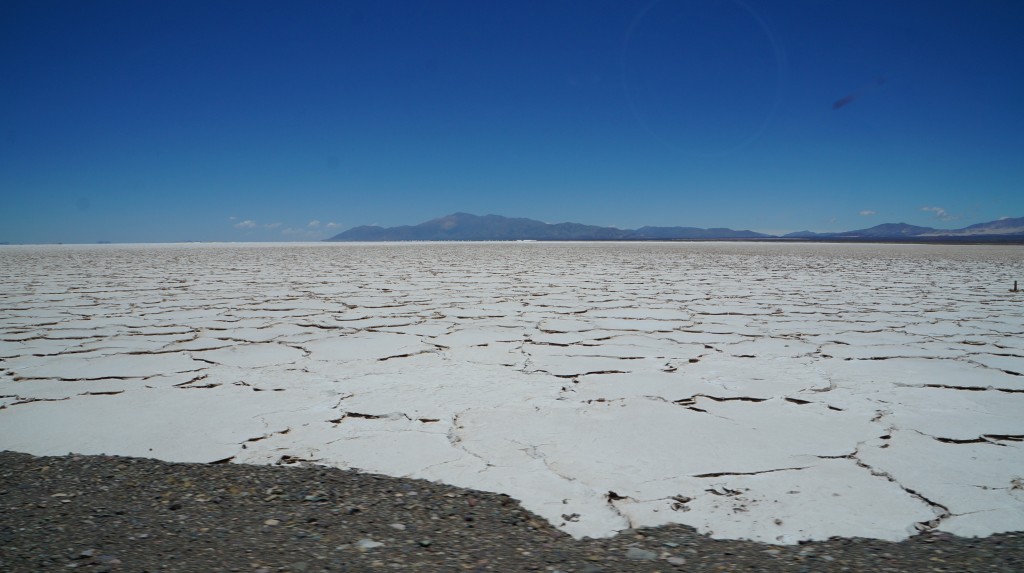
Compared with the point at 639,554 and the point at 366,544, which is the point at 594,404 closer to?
the point at 639,554

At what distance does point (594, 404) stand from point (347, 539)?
101 cm

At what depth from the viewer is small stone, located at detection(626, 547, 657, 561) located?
39.9 inches

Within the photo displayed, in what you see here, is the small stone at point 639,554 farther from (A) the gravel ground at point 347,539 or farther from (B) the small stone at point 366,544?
(B) the small stone at point 366,544

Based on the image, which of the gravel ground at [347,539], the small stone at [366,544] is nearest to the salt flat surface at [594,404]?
the gravel ground at [347,539]

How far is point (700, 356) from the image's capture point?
2600mm

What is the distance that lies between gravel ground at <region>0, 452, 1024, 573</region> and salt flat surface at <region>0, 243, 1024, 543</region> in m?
0.06

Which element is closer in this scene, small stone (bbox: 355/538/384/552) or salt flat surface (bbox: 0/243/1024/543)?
small stone (bbox: 355/538/384/552)

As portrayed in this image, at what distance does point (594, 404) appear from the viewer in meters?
1.91

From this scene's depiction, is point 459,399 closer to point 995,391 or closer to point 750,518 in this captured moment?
point 750,518

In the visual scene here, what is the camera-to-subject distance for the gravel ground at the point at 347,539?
99 cm

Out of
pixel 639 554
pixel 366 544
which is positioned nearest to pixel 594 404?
pixel 639 554

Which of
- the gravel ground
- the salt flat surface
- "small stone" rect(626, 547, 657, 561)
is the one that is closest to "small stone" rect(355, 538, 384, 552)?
the gravel ground

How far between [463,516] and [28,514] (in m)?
0.80

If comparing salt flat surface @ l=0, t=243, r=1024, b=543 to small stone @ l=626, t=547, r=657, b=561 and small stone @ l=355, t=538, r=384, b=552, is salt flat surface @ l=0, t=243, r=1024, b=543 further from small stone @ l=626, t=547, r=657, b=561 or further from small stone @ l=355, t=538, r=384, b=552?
small stone @ l=355, t=538, r=384, b=552
